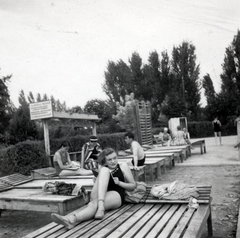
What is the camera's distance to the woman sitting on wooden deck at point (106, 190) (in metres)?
2.82

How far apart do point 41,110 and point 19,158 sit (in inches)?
84.6

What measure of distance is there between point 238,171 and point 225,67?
29.2 metres

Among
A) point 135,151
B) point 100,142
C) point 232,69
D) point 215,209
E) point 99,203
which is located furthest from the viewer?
point 232,69

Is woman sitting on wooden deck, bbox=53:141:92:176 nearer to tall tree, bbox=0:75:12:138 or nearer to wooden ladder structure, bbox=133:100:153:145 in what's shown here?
wooden ladder structure, bbox=133:100:153:145

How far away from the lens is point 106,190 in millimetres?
3188

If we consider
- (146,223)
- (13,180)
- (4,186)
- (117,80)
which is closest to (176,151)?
(13,180)

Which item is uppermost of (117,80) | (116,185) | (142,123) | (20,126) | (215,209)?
(117,80)

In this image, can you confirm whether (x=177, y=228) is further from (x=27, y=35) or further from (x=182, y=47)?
(x=182, y=47)

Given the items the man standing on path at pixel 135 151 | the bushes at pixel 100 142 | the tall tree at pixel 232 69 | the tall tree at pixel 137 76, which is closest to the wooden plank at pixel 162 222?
the man standing on path at pixel 135 151

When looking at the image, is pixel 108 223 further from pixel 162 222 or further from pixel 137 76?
pixel 137 76

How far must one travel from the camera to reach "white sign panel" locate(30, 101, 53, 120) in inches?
407

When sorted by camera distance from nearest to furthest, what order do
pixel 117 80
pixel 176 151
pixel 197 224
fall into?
pixel 197 224
pixel 176 151
pixel 117 80

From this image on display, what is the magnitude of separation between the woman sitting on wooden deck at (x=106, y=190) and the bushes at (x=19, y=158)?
639cm

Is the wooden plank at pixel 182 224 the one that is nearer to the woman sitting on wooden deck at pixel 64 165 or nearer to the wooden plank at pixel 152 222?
the wooden plank at pixel 152 222
